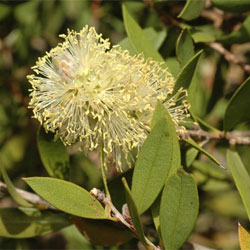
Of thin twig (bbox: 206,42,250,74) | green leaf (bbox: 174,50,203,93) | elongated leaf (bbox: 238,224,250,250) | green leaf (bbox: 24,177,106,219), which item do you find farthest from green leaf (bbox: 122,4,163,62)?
elongated leaf (bbox: 238,224,250,250)

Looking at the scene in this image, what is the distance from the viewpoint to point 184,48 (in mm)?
1431

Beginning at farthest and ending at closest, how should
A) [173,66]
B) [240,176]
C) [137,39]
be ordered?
1. [173,66]
2. [137,39]
3. [240,176]

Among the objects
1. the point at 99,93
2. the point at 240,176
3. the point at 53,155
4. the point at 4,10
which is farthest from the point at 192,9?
the point at 4,10

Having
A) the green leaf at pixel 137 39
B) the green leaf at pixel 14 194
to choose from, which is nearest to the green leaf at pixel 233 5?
the green leaf at pixel 137 39

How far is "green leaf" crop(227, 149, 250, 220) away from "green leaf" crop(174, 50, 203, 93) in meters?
0.28

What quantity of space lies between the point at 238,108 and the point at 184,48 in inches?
10.2

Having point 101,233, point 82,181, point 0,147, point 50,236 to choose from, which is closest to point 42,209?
point 101,233

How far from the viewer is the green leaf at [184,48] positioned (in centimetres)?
141

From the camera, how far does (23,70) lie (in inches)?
89.1

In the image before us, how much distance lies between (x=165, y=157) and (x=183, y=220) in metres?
0.17

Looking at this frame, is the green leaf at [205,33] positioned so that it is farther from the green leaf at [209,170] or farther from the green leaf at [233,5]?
the green leaf at [209,170]

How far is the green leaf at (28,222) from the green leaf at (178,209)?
0.43m

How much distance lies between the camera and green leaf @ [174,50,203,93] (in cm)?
130

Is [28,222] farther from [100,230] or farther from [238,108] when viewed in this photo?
[238,108]
